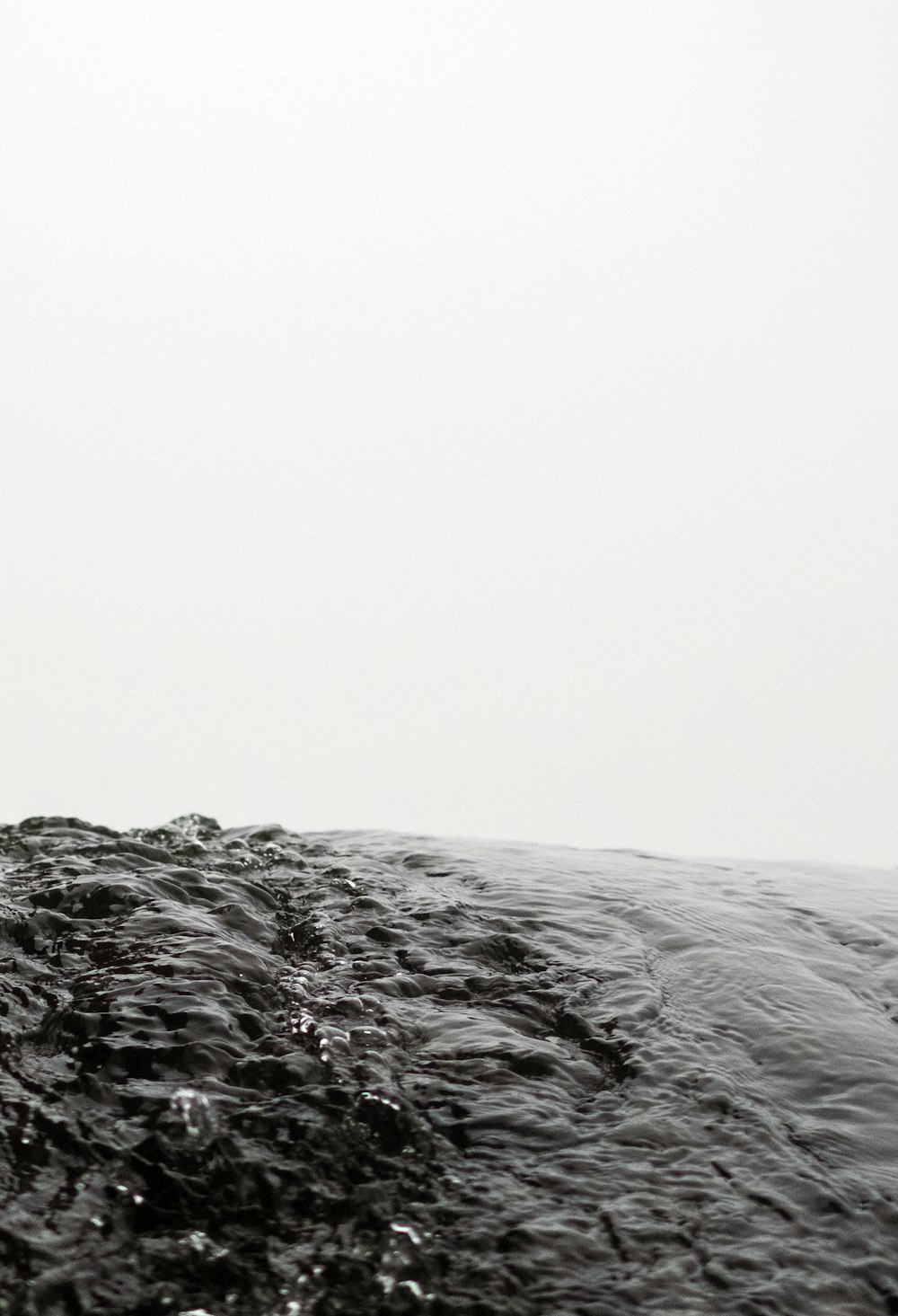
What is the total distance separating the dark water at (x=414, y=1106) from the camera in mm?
2670

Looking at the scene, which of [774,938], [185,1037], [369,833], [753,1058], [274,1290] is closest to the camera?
[274,1290]

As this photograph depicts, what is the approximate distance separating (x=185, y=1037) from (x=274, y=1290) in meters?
1.04

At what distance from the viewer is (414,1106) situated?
129 inches

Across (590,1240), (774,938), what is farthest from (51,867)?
(774,938)

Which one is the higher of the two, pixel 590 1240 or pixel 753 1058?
pixel 753 1058

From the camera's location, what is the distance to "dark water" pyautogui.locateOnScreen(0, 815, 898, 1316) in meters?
2.67

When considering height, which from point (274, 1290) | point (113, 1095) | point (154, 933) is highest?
point (154, 933)

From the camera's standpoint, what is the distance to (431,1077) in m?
3.46

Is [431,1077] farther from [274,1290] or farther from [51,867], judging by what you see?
[51,867]

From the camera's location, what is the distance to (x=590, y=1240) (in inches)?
112

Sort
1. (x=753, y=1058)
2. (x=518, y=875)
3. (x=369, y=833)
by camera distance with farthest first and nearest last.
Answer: (x=369, y=833) < (x=518, y=875) < (x=753, y=1058)

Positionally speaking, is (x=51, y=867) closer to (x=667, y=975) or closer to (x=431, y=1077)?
(x=431, y=1077)

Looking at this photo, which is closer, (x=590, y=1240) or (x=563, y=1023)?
(x=590, y=1240)

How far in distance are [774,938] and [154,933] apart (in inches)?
129
